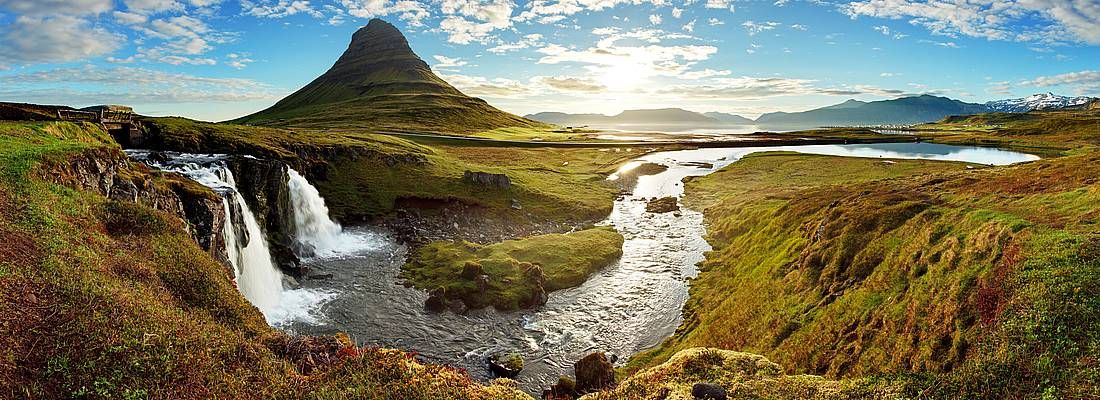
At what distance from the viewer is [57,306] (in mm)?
16250

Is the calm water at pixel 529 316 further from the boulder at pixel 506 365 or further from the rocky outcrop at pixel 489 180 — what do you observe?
the rocky outcrop at pixel 489 180

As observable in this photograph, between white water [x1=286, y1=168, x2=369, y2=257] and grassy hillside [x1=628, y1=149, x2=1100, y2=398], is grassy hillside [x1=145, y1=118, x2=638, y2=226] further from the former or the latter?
grassy hillside [x1=628, y1=149, x2=1100, y2=398]

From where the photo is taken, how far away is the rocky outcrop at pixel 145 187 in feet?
91.0

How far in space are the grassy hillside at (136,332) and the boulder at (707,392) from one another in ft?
20.2

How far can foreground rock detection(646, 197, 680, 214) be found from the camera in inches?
3177

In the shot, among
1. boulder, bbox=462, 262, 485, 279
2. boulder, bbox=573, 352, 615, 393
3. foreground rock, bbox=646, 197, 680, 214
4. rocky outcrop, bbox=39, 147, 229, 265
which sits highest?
rocky outcrop, bbox=39, 147, 229, 265

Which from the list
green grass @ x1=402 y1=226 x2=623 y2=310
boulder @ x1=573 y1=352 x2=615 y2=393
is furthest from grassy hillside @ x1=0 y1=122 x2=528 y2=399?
green grass @ x1=402 y1=226 x2=623 y2=310

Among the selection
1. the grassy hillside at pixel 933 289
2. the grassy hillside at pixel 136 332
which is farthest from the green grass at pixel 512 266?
the grassy hillside at pixel 136 332

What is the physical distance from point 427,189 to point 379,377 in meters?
66.7

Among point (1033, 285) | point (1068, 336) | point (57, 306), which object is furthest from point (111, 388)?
point (1033, 285)

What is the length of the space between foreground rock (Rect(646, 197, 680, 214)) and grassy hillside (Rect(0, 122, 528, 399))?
64.0m

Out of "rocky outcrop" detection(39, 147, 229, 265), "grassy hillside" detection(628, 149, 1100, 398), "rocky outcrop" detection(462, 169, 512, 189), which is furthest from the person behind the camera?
"rocky outcrop" detection(462, 169, 512, 189)

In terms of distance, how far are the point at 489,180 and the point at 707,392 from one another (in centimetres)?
7153

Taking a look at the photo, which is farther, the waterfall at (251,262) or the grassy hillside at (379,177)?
the grassy hillside at (379,177)
